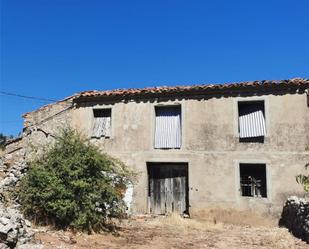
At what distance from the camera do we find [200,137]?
1619 cm

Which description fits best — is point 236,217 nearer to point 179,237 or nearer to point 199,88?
point 179,237

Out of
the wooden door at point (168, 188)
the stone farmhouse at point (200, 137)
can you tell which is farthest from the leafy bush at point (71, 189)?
the wooden door at point (168, 188)

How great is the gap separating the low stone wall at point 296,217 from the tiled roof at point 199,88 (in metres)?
4.37

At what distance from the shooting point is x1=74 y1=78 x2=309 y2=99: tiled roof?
1525 cm

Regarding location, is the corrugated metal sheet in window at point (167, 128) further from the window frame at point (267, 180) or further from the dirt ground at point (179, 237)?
the dirt ground at point (179, 237)

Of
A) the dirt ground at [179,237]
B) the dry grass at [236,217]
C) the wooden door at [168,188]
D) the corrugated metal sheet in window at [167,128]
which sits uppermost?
the corrugated metal sheet in window at [167,128]

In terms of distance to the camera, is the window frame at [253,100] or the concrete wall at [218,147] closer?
the concrete wall at [218,147]

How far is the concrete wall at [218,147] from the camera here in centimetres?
1505

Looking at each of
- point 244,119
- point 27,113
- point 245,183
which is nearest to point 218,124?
point 244,119

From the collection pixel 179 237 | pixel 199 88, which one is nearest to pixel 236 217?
pixel 179 237

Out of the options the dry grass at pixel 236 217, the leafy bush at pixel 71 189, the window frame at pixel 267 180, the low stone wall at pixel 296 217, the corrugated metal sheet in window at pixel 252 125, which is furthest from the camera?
the corrugated metal sheet in window at pixel 252 125

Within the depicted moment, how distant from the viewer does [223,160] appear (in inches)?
619

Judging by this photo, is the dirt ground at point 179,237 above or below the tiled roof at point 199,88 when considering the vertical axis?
below

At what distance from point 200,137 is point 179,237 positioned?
17.4 ft
